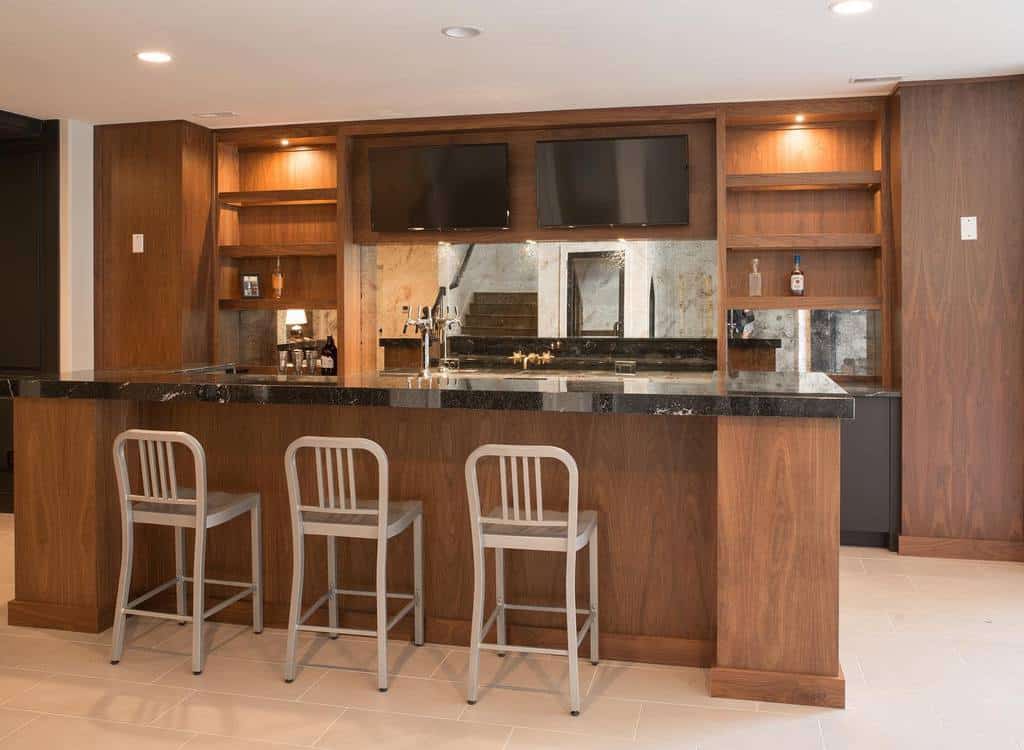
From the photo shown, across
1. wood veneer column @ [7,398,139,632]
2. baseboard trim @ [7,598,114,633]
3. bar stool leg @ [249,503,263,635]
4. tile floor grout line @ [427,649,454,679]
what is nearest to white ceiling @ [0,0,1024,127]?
wood veneer column @ [7,398,139,632]

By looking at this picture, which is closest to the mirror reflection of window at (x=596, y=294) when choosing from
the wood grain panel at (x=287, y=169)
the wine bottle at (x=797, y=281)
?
the wine bottle at (x=797, y=281)

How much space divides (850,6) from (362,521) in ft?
9.12

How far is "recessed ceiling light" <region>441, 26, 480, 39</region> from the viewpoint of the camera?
4.17 meters

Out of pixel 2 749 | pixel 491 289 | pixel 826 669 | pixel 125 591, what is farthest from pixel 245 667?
pixel 491 289

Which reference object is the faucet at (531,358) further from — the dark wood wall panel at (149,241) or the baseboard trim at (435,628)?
the baseboard trim at (435,628)

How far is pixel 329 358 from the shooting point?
257 inches

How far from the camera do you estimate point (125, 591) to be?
3574 mm

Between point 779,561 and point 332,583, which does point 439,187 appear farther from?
point 779,561

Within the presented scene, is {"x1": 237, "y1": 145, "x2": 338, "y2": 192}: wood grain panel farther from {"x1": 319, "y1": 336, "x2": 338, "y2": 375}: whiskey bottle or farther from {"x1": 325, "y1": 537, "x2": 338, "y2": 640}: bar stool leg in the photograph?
{"x1": 325, "y1": 537, "x2": 338, "y2": 640}: bar stool leg

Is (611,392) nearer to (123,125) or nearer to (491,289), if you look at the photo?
(491,289)

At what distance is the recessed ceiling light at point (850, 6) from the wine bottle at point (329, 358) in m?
3.80

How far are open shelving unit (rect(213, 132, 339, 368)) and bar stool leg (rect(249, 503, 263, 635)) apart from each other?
9.27 feet

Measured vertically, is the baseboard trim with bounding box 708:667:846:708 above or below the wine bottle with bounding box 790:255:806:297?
below

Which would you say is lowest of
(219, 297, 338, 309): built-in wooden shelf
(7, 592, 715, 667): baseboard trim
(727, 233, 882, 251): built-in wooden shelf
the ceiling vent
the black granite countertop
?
(7, 592, 715, 667): baseboard trim
